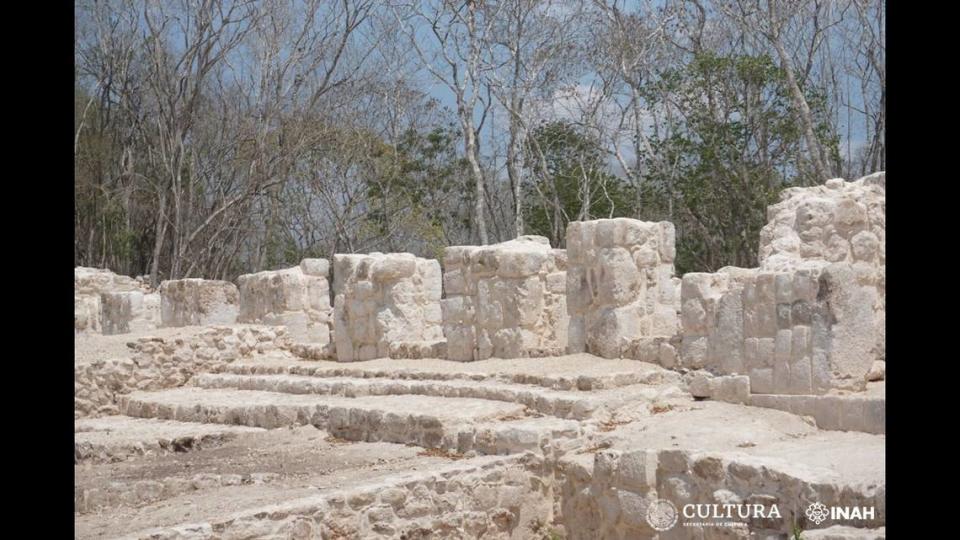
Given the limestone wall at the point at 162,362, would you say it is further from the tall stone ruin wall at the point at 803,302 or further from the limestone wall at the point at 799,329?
the limestone wall at the point at 799,329

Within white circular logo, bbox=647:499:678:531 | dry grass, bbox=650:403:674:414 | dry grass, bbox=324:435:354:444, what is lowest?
white circular logo, bbox=647:499:678:531

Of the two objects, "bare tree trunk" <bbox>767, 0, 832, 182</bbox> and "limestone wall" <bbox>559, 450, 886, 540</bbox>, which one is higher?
"bare tree trunk" <bbox>767, 0, 832, 182</bbox>

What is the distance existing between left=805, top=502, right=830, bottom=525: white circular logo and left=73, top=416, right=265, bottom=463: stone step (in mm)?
5462

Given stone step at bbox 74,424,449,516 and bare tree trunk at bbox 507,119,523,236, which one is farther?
bare tree trunk at bbox 507,119,523,236

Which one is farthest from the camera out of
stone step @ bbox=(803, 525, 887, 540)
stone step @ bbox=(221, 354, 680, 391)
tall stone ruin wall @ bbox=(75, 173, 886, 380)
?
stone step @ bbox=(221, 354, 680, 391)

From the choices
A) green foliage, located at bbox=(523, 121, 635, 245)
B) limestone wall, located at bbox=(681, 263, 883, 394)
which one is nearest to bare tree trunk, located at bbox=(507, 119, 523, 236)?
green foliage, located at bbox=(523, 121, 635, 245)

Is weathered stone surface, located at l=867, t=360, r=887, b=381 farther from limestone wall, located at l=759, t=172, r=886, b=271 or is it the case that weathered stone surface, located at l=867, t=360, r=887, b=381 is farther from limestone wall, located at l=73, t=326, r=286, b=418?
limestone wall, located at l=73, t=326, r=286, b=418

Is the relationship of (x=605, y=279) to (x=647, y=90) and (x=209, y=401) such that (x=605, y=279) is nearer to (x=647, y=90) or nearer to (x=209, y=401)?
(x=209, y=401)

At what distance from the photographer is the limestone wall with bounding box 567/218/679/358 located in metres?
9.12

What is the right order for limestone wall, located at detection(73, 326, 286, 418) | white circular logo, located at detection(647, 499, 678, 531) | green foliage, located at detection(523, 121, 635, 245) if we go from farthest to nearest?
green foliage, located at detection(523, 121, 635, 245)
limestone wall, located at detection(73, 326, 286, 418)
white circular logo, located at detection(647, 499, 678, 531)

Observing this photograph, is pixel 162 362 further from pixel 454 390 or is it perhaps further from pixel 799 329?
pixel 799 329

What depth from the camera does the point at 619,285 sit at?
9125 mm
